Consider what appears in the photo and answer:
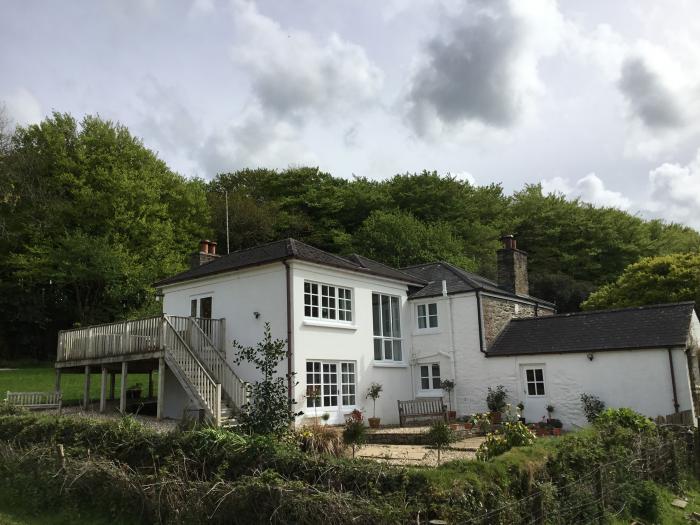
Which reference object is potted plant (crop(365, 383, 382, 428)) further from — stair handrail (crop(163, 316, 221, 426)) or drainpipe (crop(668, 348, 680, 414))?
drainpipe (crop(668, 348, 680, 414))

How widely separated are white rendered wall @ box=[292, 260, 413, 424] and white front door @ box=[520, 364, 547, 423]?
445cm

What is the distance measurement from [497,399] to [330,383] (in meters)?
6.04

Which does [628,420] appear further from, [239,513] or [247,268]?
[247,268]

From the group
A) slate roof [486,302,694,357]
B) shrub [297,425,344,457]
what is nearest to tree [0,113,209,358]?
slate roof [486,302,694,357]

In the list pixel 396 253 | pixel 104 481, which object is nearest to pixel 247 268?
pixel 104 481

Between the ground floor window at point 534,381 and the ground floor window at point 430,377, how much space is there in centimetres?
352

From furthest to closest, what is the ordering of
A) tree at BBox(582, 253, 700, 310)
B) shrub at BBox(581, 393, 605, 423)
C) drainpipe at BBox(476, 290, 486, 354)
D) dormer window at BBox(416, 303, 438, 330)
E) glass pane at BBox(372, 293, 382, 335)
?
tree at BBox(582, 253, 700, 310)
dormer window at BBox(416, 303, 438, 330)
glass pane at BBox(372, 293, 382, 335)
drainpipe at BBox(476, 290, 486, 354)
shrub at BBox(581, 393, 605, 423)

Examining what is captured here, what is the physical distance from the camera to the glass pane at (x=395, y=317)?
74.4 feet

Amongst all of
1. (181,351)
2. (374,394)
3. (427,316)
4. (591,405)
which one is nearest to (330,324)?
(374,394)

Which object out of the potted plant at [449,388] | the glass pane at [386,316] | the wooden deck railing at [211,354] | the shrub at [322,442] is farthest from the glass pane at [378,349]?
the shrub at [322,442]

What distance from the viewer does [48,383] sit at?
85.2ft

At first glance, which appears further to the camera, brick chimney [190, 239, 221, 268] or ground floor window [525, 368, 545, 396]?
brick chimney [190, 239, 221, 268]

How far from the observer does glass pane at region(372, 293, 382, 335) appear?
22.0 metres

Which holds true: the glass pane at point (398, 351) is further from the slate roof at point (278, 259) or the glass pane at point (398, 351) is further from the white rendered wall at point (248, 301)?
the white rendered wall at point (248, 301)
